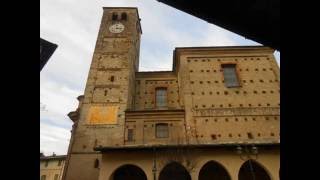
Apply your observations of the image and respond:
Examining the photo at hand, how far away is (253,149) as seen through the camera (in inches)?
540

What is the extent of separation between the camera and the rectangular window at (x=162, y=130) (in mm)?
18266

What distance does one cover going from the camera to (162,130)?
60.5 ft

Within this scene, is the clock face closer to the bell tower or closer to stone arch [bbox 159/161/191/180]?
the bell tower

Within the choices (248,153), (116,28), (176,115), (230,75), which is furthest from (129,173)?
(116,28)

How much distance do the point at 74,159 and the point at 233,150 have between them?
31.8ft

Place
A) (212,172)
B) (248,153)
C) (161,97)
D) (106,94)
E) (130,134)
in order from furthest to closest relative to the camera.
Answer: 1. (161,97)
2. (106,94)
3. (130,134)
4. (212,172)
5. (248,153)

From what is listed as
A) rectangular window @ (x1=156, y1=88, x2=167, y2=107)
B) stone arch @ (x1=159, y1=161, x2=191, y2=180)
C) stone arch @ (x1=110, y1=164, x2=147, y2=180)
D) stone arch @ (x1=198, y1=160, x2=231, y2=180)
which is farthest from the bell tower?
stone arch @ (x1=198, y1=160, x2=231, y2=180)

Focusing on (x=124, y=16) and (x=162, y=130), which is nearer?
(x=162, y=130)

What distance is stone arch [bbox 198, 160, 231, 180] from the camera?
14.9 meters

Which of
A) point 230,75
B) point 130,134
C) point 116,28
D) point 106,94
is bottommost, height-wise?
point 130,134

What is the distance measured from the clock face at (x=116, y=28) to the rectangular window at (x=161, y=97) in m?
6.59

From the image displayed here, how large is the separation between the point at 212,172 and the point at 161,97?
8.12 m

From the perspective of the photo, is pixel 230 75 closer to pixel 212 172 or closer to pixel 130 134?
pixel 212 172
